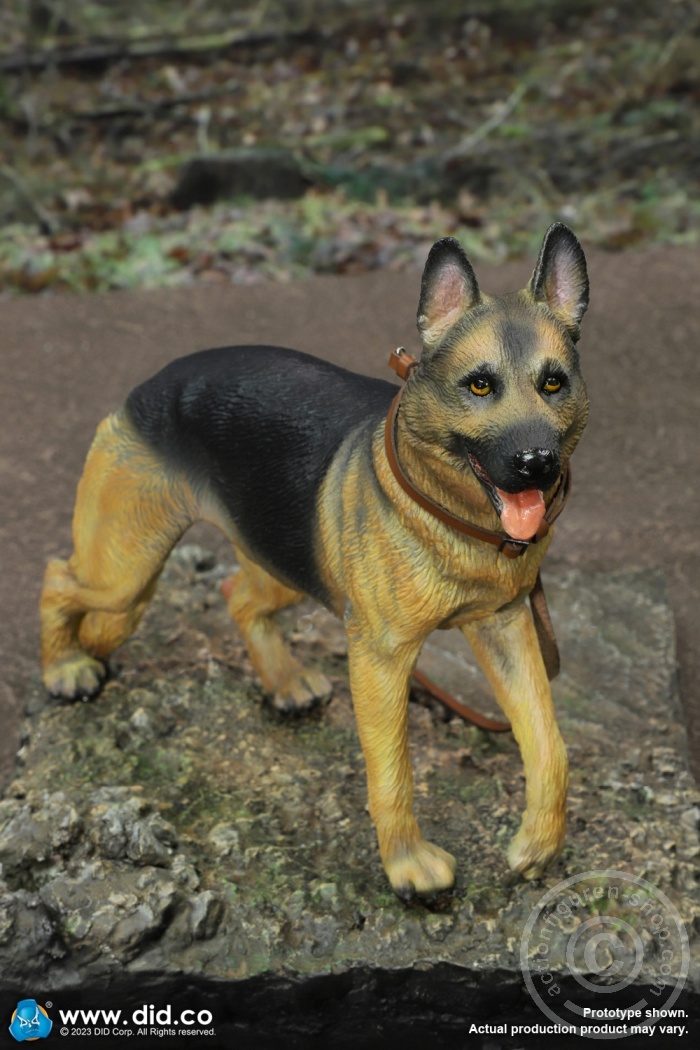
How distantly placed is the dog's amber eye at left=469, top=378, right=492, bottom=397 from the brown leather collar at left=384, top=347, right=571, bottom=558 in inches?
10.6

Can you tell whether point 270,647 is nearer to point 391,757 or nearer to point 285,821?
point 285,821

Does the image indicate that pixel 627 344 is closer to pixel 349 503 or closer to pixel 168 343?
pixel 168 343

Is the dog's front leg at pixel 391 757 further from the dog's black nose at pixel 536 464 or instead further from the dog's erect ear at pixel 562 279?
the dog's erect ear at pixel 562 279

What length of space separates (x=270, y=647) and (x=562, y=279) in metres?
1.93

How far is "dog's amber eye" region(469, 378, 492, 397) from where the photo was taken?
3068 mm

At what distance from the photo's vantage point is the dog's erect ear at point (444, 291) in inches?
125

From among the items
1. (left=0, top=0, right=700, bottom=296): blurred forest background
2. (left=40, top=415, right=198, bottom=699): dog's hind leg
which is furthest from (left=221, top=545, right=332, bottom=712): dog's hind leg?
(left=0, top=0, right=700, bottom=296): blurred forest background

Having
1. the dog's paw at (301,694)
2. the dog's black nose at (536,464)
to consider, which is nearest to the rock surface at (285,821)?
the dog's paw at (301,694)

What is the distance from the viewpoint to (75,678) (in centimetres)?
463

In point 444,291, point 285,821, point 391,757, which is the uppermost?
point 444,291

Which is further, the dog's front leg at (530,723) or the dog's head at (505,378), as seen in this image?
the dog's front leg at (530,723)

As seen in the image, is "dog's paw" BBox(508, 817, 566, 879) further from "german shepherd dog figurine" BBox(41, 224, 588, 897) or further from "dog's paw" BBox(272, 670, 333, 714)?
"dog's paw" BBox(272, 670, 333, 714)

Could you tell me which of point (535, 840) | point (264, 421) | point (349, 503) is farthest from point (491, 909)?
point (264, 421)

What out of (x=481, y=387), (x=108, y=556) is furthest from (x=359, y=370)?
(x=481, y=387)
